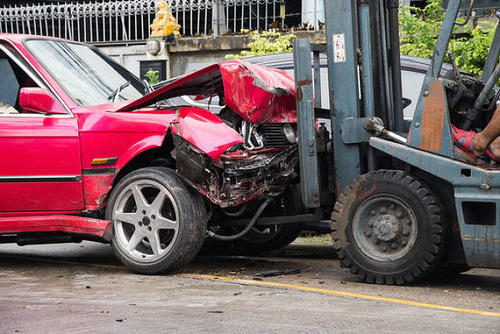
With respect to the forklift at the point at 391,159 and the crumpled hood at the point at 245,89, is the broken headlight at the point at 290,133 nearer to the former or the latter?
the crumpled hood at the point at 245,89

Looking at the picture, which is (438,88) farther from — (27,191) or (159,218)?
(27,191)

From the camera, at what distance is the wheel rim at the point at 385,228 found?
6.47 metres

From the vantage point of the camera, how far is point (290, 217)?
723 centimetres

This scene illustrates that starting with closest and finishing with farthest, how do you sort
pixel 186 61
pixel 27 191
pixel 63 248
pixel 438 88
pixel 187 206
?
1. pixel 438 88
2. pixel 187 206
3. pixel 27 191
4. pixel 63 248
5. pixel 186 61

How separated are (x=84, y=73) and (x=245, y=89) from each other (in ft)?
5.64

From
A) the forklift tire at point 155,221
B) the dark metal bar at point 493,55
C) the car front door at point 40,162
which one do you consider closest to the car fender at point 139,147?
the forklift tire at point 155,221

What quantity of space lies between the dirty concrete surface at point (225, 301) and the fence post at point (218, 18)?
1010cm

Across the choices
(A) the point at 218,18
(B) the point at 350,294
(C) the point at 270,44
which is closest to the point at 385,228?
(B) the point at 350,294

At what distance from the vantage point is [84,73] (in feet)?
26.3

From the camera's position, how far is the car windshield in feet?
25.3

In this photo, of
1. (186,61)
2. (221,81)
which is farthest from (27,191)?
(186,61)

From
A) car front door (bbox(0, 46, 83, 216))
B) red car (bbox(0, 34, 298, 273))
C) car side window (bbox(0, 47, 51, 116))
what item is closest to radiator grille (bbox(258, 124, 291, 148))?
red car (bbox(0, 34, 298, 273))

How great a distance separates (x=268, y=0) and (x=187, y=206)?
441 inches

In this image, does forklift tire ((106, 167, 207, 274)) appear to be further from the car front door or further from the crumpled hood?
the crumpled hood
